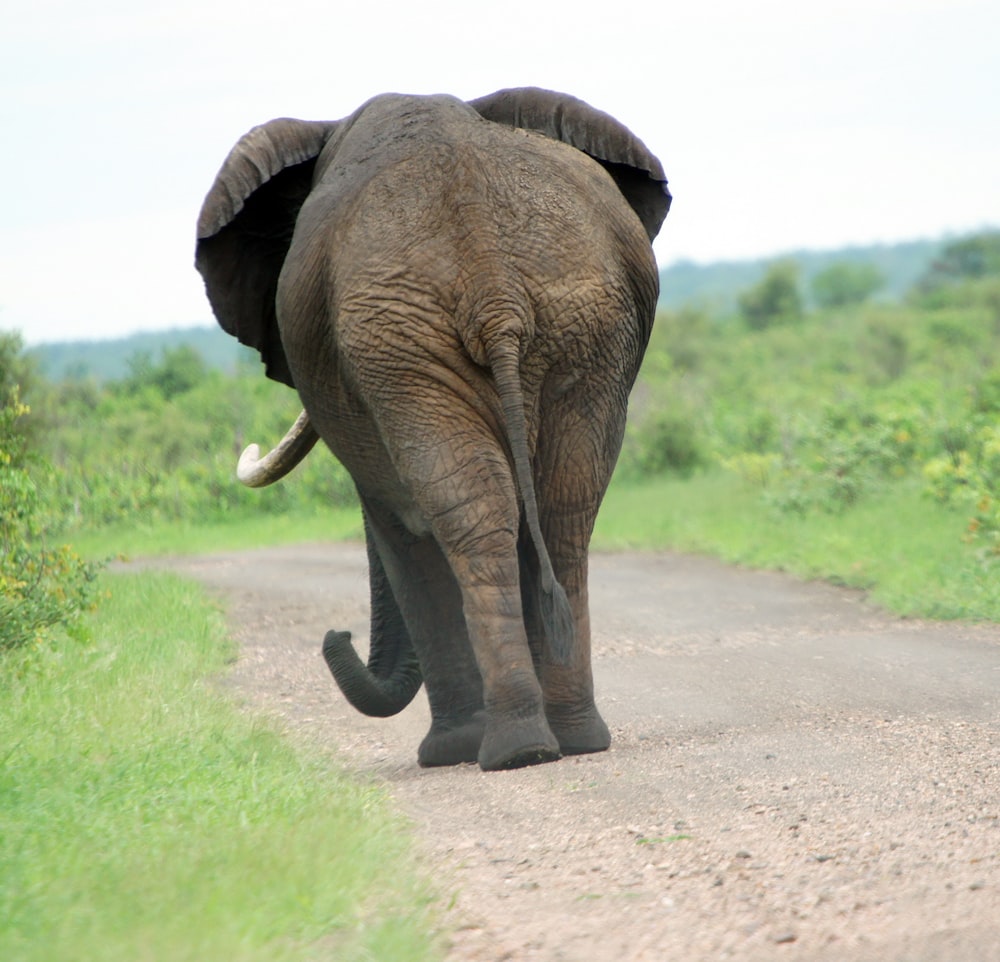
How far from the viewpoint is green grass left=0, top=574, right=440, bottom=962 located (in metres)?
2.81

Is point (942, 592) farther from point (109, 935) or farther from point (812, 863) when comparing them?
point (109, 935)

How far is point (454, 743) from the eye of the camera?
5.07 m

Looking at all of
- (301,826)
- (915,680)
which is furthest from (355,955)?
(915,680)

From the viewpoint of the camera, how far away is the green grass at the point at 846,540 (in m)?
8.89

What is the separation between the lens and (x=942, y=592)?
8.80 m

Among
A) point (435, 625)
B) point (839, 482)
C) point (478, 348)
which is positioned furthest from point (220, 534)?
point (478, 348)

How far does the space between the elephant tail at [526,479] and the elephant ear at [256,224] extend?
1.21m

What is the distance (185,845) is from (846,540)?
345 inches

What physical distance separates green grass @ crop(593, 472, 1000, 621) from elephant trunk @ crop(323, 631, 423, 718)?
3722 millimetres

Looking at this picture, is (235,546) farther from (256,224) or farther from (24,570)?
(256,224)

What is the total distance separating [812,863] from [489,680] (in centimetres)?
136

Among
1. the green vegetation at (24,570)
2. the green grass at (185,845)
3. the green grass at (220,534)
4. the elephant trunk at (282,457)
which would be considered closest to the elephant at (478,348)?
the elephant trunk at (282,457)

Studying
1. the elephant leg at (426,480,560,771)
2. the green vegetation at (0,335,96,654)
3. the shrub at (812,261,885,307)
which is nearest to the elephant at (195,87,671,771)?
the elephant leg at (426,480,560,771)

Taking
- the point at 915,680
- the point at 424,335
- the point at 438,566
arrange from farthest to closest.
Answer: the point at 915,680, the point at 438,566, the point at 424,335
